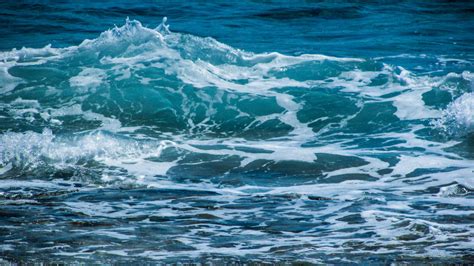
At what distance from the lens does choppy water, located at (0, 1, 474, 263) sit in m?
5.03

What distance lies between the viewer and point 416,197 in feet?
20.7

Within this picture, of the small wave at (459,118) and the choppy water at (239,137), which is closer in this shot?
the choppy water at (239,137)

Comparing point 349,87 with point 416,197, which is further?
point 349,87

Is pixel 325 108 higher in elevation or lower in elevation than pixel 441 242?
lower

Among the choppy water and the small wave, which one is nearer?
the choppy water

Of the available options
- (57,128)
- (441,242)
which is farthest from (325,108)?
(441,242)

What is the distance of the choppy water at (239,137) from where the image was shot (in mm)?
5027

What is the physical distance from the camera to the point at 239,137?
31.9 feet

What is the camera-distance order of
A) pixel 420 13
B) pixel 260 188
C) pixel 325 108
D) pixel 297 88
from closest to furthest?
pixel 260 188 → pixel 325 108 → pixel 297 88 → pixel 420 13

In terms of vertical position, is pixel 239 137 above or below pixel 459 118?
below

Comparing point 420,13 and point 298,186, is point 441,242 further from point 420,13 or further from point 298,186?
point 420,13

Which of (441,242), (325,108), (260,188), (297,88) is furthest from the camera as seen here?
(297,88)

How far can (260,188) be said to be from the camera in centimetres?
682

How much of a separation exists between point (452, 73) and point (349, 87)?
171 cm
